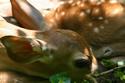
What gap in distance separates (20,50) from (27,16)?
0.70m

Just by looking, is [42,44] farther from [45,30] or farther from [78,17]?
[78,17]

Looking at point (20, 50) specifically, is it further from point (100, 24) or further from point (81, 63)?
point (100, 24)

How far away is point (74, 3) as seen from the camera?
15.6 ft

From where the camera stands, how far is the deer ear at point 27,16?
426 cm

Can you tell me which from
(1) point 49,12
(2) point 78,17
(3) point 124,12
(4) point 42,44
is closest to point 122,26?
(3) point 124,12

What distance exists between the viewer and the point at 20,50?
367 cm

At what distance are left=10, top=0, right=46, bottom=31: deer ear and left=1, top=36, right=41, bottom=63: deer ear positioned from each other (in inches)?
22.4

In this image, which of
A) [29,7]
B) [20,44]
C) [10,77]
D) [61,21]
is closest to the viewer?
[20,44]

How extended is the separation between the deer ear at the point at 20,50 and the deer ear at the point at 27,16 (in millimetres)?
569

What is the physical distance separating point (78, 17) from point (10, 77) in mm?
1013

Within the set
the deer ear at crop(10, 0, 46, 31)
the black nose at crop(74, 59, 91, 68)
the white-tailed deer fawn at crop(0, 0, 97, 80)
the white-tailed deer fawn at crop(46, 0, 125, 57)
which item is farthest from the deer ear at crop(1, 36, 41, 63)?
the white-tailed deer fawn at crop(46, 0, 125, 57)

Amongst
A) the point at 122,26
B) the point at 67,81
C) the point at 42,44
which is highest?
the point at 122,26

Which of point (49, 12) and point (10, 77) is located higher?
point (49, 12)

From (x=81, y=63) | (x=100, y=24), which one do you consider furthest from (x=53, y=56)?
(x=100, y=24)
